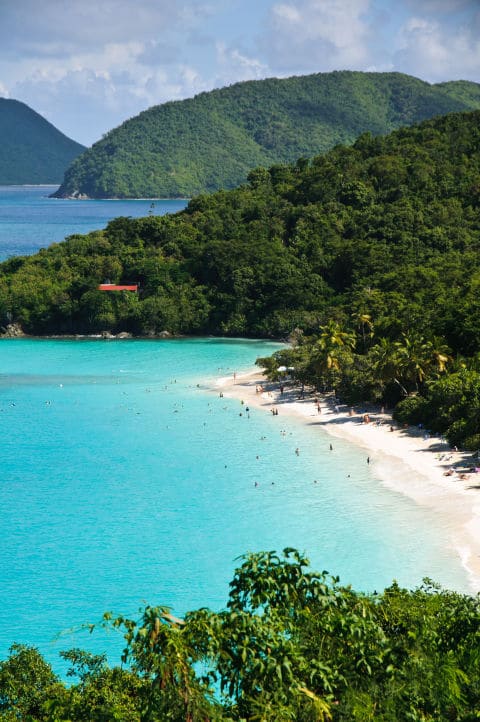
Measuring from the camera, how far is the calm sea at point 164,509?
1137 inches

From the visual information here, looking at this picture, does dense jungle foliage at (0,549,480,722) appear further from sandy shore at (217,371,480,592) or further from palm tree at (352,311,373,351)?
palm tree at (352,311,373,351)

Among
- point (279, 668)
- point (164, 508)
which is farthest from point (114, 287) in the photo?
point (279, 668)

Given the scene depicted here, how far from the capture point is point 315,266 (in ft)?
277

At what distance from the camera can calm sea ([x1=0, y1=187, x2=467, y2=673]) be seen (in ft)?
94.8

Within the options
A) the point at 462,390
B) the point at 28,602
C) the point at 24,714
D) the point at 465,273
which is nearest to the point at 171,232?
the point at 465,273

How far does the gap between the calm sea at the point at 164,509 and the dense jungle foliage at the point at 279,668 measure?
348 inches

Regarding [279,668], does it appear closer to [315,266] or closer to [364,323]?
[364,323]

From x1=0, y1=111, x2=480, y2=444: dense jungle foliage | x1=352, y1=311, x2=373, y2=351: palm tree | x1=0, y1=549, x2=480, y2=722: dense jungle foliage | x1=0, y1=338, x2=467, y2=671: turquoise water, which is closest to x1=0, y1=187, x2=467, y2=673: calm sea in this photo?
x1=0, y1=338, x2=467, y2=671: turquoise water

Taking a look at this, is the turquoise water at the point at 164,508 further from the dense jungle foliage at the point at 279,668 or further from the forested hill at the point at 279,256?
the forested hill at the point at 279,256

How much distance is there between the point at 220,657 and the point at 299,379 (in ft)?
A: 143

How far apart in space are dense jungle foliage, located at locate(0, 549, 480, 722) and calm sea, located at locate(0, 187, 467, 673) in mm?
8840

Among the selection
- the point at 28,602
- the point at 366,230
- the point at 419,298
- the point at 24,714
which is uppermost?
the point at 366,230

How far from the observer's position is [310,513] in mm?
35562

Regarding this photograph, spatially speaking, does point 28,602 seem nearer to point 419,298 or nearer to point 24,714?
point 24,714
